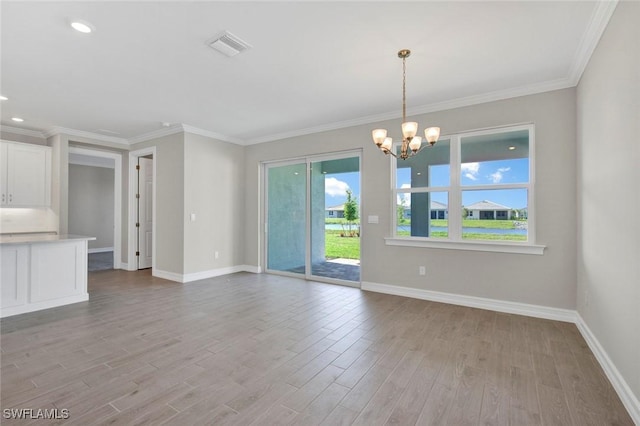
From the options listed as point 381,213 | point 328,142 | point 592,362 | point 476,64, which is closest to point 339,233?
point 381,213

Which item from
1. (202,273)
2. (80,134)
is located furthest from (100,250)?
(202,273)

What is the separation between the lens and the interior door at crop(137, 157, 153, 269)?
21.8 ft

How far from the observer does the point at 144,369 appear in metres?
2.44

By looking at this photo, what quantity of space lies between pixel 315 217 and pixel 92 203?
7.88 m

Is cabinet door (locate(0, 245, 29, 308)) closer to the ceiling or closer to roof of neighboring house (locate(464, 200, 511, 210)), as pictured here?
the ceiling

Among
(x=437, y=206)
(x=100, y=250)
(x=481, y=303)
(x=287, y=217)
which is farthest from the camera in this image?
(x=100, y=250)

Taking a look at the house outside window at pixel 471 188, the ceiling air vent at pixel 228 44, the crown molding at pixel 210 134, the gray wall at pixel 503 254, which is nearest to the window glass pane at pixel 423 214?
the house outside window at pixel 471 188

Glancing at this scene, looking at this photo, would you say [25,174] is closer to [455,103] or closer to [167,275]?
[167,275]

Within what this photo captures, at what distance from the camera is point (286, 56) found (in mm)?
3004

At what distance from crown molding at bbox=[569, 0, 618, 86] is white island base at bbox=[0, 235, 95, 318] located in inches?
238

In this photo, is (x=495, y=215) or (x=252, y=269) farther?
(x=252, y=269)

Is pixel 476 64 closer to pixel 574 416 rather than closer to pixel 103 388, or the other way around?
pixel 574 416

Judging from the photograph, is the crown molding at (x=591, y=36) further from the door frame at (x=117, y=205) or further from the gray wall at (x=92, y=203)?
the gray wall at (x=92, y=203)

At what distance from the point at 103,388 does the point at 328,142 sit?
4484 millimetres
